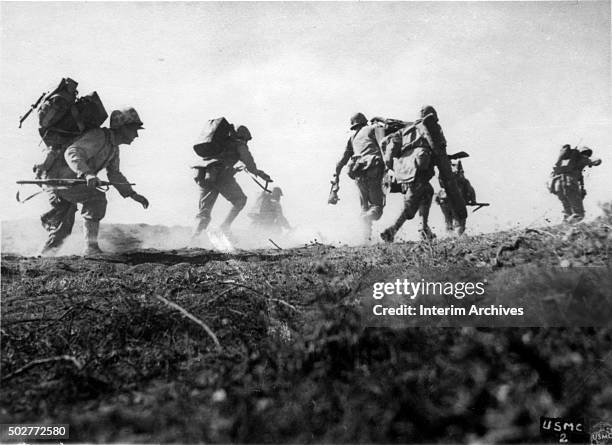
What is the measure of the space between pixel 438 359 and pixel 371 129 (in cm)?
744

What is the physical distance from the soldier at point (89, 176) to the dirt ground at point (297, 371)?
4583mm

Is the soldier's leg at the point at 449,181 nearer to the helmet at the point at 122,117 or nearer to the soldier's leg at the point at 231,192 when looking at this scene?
the soldier's leg at the point at 231,192

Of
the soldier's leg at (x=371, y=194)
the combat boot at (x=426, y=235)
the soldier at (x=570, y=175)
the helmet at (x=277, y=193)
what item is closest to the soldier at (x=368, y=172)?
the soldier's leg at (x=371, y=194)

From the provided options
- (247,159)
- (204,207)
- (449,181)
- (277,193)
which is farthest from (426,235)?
(277,193)

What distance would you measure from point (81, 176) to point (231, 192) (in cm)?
331

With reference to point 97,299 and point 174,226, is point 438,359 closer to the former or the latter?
point 97,299

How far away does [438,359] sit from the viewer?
185 centimetres

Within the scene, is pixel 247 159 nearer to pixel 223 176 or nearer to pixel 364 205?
pixel 223 176

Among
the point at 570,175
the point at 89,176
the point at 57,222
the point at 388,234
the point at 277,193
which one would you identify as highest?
the point at 277,193

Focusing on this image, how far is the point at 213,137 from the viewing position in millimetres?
9023

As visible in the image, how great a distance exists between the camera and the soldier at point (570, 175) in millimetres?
11125

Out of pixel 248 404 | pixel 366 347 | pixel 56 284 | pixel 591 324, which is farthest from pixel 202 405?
pixel 56 284

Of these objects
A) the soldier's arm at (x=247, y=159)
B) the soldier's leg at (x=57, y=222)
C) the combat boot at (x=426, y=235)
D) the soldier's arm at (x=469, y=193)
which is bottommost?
the combat boot at (x=426, y=235)

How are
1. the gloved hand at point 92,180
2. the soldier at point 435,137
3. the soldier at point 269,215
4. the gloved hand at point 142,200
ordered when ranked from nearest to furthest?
the gloved hand at point 92,180 < the soldier at point 435,137 < the gloved hand at point 142,200 < the soldier at point 269,215
